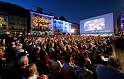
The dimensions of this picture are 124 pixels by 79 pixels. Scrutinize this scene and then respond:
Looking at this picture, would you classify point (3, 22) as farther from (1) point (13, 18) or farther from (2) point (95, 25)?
(2) point (95, 25)

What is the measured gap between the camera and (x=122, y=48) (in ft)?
10.0

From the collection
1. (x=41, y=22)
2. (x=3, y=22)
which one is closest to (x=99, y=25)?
(x=3, y=22)

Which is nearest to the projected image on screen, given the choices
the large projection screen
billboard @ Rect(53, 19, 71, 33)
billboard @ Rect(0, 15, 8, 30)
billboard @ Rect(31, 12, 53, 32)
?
the large projection screen

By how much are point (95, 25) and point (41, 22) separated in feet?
71.5

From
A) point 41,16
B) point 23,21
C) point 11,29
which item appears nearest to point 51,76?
point 11,29

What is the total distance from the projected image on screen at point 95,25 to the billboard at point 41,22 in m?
15.6

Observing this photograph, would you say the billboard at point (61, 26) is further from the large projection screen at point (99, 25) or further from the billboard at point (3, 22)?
the billboard at point (3, 22)

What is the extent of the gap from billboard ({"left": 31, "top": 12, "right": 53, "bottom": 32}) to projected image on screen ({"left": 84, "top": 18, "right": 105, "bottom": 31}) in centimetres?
1565

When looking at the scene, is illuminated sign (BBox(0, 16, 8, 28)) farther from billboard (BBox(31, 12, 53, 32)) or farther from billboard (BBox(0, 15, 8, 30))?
billboard (BBox(31, 12, 53, 32))

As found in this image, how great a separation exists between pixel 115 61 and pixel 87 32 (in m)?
Result: 59.1

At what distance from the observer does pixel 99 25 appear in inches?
2210

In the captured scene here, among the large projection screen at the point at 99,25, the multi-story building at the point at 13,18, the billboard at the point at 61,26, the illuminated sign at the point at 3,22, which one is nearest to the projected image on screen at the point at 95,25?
the large projection screen at the point at 99,25

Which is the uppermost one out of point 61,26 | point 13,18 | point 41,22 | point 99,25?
point 13,18

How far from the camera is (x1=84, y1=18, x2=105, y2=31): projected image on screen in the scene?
55188 millimetres
